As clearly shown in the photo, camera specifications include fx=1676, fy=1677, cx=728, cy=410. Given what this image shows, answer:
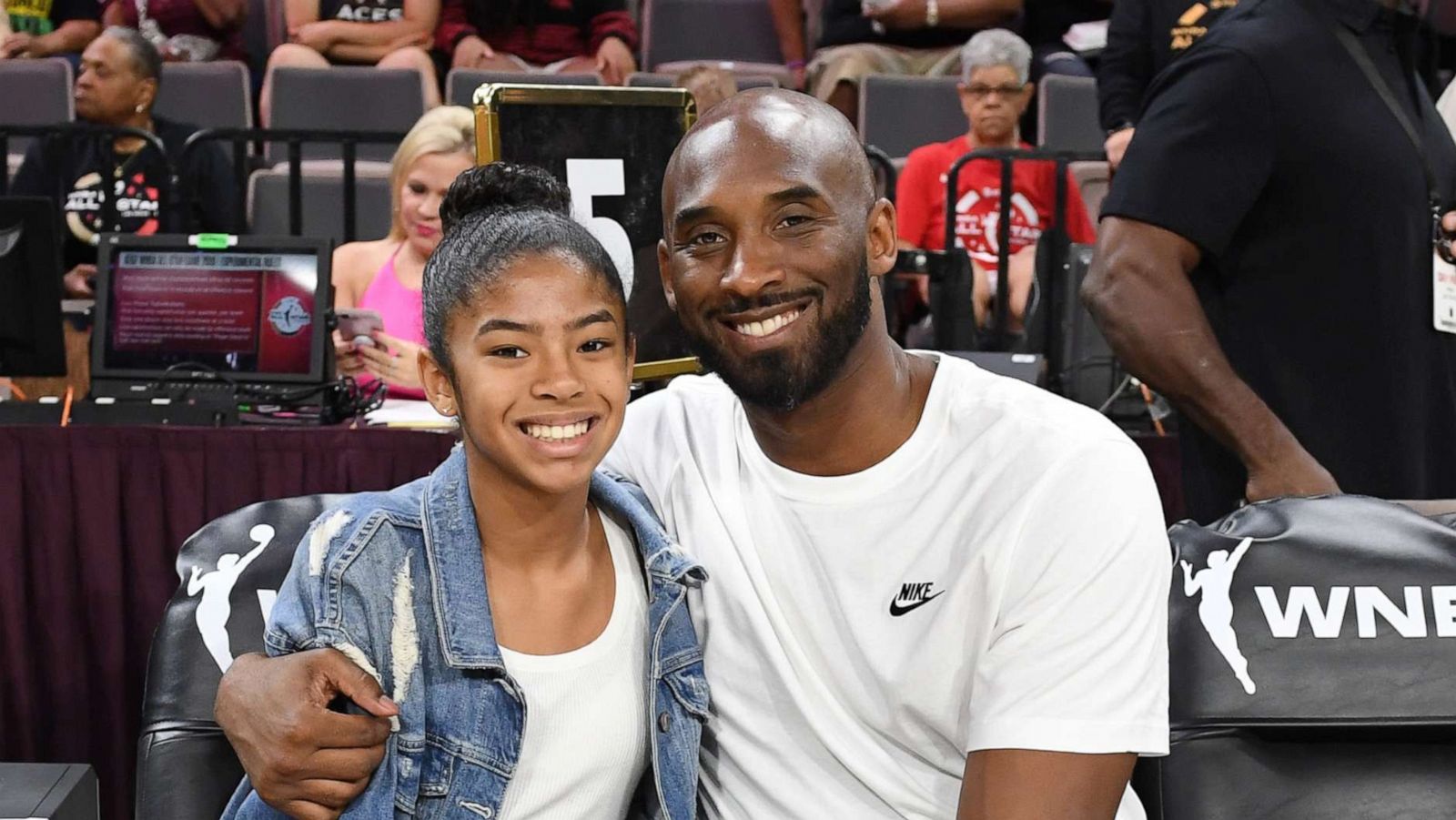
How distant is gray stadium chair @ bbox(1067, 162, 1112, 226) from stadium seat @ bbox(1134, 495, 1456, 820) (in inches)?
165

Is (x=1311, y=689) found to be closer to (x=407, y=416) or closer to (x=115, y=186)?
(x=407, y=416)

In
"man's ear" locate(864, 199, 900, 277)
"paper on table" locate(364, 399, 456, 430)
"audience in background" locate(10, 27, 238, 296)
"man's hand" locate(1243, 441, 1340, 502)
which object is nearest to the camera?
"man's ear" locate(864, 199, 900, 277)

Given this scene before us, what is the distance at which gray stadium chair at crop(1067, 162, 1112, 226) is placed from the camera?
619 centimetres

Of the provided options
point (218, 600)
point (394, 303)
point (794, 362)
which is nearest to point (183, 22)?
point (394, 303)

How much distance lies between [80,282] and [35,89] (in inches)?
71.2

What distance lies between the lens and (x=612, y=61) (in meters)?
7.31

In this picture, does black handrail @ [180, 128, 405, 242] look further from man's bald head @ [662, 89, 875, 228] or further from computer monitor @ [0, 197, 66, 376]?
man's bald head @ [662, 89, 875, 228]

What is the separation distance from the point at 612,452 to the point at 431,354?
0.34 metres

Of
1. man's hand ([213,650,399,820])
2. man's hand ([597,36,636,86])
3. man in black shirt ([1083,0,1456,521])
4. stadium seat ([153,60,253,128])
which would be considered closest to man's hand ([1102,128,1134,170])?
man in black shirt ([1083,0,1456,521])

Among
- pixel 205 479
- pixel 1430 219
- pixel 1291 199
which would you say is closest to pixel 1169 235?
pixel 1291 199

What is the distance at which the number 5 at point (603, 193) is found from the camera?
8.60ft

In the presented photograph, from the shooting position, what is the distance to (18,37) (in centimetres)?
743

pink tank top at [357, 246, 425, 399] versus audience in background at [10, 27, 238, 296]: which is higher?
audience in background at [10, 27, 238, 296]

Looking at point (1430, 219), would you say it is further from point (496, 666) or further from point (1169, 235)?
point (496, 666)
